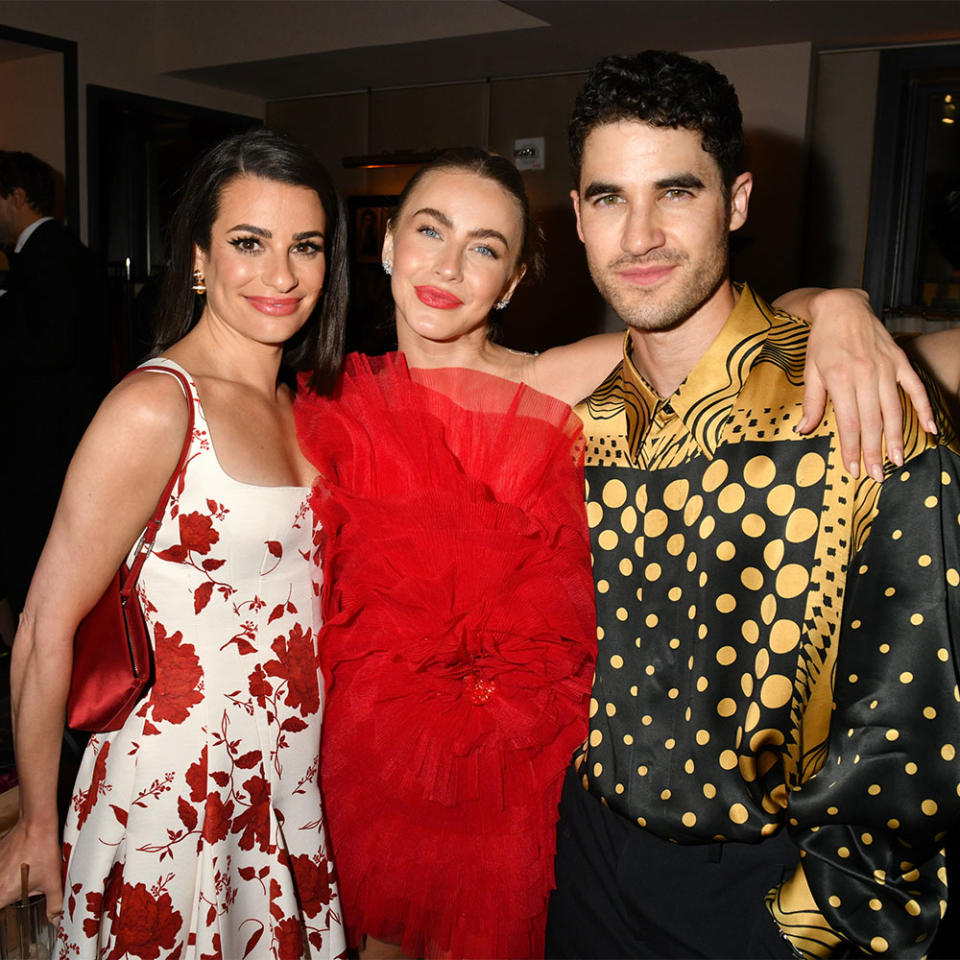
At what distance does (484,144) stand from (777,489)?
16.2 feet

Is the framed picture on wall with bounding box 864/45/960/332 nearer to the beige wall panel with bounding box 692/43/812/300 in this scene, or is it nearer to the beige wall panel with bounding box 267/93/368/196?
the beige wall panel with bounding box 692/43/812/300

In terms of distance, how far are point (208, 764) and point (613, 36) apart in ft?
13.4

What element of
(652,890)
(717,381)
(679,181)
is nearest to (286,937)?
(652,890)

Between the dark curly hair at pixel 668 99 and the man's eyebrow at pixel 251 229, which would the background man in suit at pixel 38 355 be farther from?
the dark curly hair at pixel 668 99

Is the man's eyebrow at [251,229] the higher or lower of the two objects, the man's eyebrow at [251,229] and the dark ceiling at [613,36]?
the lower

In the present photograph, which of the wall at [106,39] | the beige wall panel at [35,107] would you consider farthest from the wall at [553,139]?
the beige wall panel at [35,107]

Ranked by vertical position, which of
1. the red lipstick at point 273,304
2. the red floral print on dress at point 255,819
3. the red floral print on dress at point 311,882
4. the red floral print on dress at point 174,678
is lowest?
the red floral print on dress at point 311,882

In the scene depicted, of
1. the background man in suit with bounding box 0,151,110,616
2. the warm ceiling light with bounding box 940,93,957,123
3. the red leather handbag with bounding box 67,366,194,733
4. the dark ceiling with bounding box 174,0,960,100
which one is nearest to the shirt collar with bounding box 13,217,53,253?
the background man in suit with bounding box 0,151,110,616

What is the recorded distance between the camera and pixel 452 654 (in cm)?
147

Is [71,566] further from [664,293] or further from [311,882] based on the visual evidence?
[664,293]

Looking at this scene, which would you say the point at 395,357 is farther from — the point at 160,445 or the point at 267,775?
the point at 267,775

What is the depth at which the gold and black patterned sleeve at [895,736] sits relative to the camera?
1.08 m

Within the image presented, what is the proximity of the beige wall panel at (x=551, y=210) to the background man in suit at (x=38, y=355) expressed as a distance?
2.47 meters

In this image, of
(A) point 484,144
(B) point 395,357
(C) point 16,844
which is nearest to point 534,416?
A: (B) point 395,357
